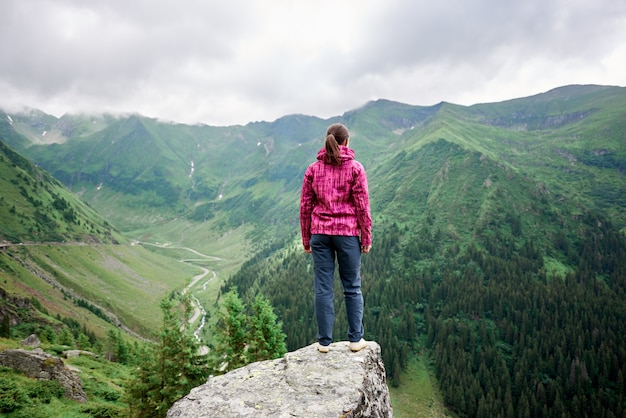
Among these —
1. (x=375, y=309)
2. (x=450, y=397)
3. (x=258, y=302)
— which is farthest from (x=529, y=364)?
(x=258, y=302)

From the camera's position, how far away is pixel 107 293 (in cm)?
15412

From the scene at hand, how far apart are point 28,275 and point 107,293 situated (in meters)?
34.3

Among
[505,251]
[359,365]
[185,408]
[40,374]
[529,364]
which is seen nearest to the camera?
[185,408]

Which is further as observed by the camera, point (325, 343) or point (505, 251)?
point (505, 251)

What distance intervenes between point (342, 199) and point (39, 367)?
3434 centimetres

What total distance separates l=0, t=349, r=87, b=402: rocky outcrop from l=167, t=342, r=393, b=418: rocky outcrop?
2837 centimetres

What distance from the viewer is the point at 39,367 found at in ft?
94.2

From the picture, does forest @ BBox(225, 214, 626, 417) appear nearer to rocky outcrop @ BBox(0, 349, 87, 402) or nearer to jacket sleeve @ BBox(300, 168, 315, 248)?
rocky outcrop @ BBox(0, 349, 87, 402)

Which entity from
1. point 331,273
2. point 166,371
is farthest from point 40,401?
point 331,273

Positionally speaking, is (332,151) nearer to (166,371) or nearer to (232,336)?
(166,371)

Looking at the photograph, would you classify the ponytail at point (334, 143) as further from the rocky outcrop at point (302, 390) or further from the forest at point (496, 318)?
the forest at point (496, 318)

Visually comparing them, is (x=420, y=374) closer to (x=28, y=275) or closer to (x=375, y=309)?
(x=375, y=309)

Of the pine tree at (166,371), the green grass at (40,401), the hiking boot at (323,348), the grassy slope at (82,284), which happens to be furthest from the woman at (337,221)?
the grassy slope at (82,284)

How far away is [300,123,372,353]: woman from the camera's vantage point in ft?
31.2
